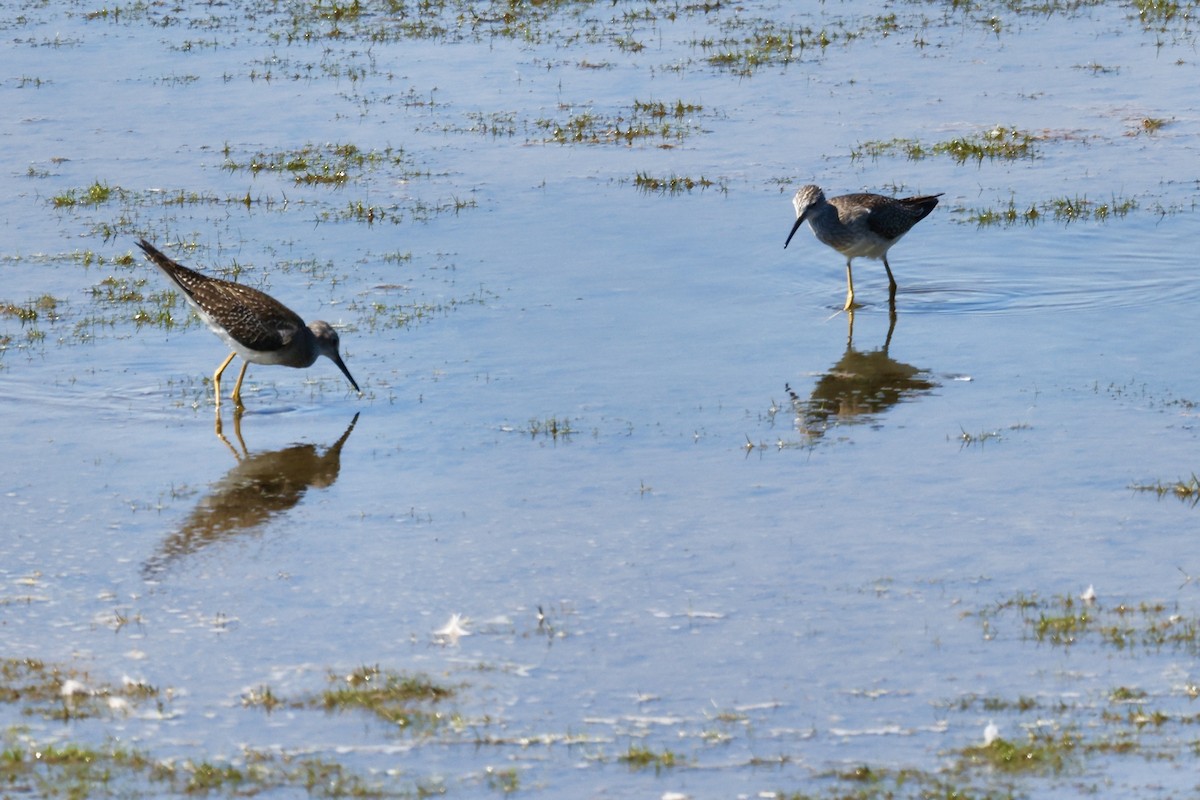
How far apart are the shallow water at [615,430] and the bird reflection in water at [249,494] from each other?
0.03 metres

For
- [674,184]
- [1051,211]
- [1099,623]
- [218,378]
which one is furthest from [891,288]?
[1099,623]

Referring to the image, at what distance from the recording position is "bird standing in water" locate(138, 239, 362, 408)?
1346 cm

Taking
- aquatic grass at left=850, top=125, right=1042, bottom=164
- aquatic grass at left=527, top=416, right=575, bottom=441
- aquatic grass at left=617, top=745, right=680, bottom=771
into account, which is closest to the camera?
aquatic grass at left=617, top=745, right=680, bottom=771

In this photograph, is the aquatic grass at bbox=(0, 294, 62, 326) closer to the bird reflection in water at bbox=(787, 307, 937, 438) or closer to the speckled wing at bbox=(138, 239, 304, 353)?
the speckled wing at bbox=(138, 239, 304, 353)

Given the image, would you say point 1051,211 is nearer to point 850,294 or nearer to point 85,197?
point 850,294

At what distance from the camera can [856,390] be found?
13820mm

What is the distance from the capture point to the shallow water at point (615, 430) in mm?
8586

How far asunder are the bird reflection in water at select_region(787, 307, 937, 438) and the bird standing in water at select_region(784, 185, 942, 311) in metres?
1.56

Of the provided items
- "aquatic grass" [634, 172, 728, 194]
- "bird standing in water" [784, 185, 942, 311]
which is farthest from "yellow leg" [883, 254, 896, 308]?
"aquatic grass" [634, 172, 728, 194]

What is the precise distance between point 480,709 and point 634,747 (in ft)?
2.83

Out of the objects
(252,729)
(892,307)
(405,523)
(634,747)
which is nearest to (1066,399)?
(892,307)

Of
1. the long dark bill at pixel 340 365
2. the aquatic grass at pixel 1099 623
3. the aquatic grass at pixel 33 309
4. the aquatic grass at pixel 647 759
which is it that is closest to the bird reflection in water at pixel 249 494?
the long dark bill at pixel 340 365

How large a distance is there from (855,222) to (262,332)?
565 centimetres

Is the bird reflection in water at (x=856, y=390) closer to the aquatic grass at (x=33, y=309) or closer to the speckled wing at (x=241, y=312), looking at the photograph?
the speckled wing at (x=241, y=312)
